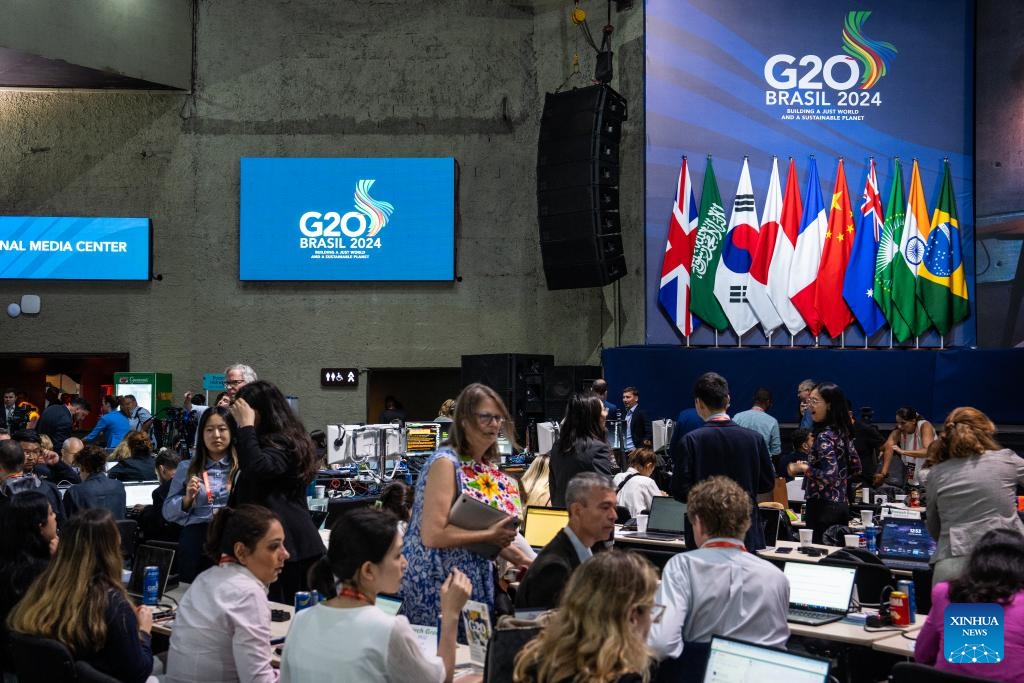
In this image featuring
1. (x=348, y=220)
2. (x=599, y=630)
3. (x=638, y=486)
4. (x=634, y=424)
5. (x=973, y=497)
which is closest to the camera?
(x=599, y=630)

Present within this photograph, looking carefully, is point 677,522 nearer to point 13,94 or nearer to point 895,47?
point 895,47

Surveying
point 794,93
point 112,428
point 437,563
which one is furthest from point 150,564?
point 794,93

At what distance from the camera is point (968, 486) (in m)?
5.11

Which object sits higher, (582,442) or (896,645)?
(582,442)

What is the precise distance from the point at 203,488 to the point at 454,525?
1736 mm

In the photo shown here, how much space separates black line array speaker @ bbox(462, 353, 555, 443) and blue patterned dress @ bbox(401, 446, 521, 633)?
8722 millimetres

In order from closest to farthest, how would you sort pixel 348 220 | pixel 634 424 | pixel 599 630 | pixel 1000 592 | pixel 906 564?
1. pixel 599 630
2. pixel 1000 592
3. pixel 906 564
4. pixel 634 424
5. pixel 348 220

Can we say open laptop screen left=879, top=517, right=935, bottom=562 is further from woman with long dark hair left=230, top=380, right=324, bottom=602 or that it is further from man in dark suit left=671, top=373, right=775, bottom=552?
woman with long dark hair left=230, top=380, right=324, bottom=602

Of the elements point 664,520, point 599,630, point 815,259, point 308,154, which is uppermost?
point 308,154

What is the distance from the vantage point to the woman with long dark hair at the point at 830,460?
632 cm

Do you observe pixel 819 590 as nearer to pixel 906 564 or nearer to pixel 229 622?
pixel 906 564

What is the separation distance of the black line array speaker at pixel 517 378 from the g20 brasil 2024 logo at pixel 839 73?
418 cm

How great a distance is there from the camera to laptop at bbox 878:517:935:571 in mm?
5660

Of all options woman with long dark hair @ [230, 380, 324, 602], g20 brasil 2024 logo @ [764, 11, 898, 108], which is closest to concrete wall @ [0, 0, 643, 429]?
g20 brasil 2024 logo @ [764, 11, 898, 108]
